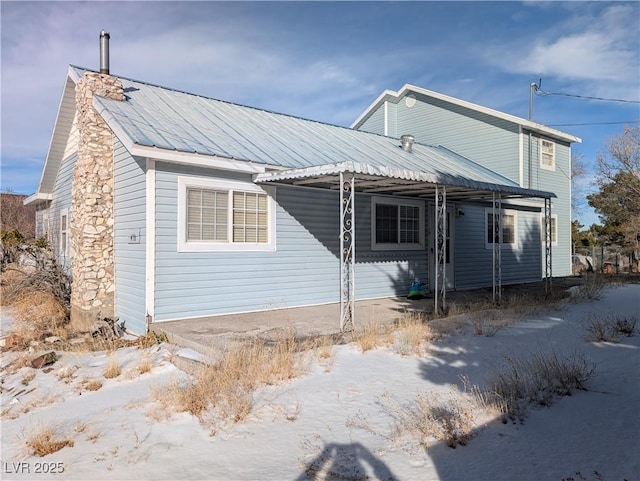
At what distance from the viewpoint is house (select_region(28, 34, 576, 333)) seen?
786 centimetres

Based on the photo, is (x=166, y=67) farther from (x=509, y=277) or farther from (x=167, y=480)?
(x=167, y=480)

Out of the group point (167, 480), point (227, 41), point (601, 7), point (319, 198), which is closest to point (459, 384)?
point (167, 480)

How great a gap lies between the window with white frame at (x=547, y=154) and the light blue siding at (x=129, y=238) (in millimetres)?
14365

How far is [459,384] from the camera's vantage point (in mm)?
4906

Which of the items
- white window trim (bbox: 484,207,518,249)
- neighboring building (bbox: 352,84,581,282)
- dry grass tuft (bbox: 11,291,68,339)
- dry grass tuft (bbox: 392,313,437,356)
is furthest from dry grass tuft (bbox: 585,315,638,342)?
dry grass tuft (bbox: 11,291,68,339)

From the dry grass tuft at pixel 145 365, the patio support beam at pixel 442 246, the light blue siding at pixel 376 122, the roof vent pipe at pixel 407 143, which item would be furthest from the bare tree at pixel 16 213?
the patio support beam at pixel 442 246

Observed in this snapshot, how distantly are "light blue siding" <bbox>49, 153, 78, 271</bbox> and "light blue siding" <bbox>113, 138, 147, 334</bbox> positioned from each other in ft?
11.8

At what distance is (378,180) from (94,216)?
218 inches

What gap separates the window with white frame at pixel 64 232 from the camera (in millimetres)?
12389

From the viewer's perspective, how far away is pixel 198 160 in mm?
7953

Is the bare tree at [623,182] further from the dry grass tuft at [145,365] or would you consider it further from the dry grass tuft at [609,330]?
the dry grass tuft at [145,365]

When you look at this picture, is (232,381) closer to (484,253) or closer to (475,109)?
(484,253)

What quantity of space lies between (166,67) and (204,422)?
14298 millimetres

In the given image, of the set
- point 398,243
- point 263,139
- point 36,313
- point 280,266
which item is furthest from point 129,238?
point 398,243
